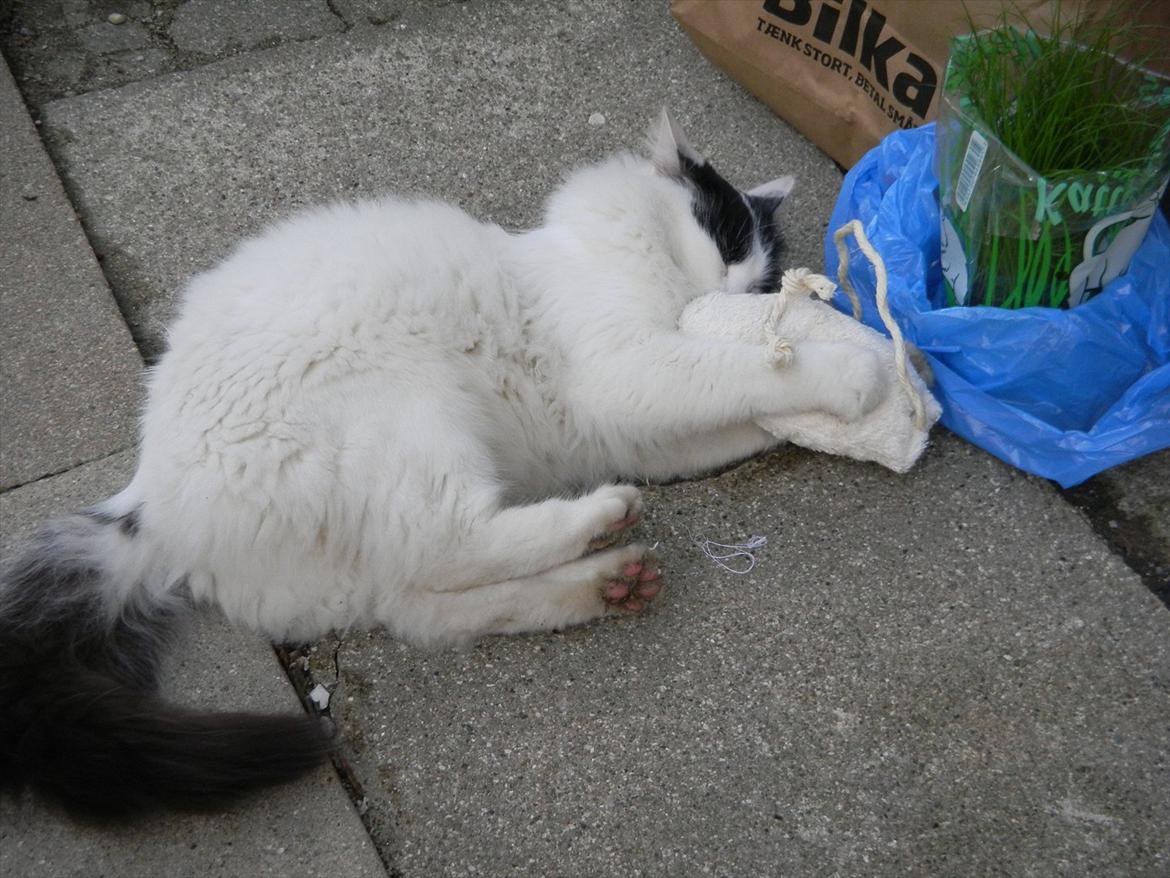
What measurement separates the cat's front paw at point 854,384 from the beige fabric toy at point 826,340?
6cm

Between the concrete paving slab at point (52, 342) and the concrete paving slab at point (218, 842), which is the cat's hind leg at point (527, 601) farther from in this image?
the concrete paving slab at point (52, 342)

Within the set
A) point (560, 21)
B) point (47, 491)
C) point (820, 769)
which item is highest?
point (560, 21)

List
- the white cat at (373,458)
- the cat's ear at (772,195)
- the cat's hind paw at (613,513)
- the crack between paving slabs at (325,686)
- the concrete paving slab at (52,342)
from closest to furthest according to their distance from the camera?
the white cat at (373,458) < the crack between paving slabs at (325,686) < the cat's hind paw at (613,513) < the concrete paving slab at (52,342) < the cat's ear at (772,195)

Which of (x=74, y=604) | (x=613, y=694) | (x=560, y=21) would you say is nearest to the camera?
(x=74, y=604)

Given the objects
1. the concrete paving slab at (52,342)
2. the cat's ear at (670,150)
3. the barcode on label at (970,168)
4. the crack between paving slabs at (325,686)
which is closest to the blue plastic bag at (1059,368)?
the barcode on label at (970,168)

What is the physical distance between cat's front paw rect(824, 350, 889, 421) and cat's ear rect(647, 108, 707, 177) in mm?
714

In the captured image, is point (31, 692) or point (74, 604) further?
point (74, 604)

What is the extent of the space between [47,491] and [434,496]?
1.02 m

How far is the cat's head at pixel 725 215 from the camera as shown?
8.29 ft

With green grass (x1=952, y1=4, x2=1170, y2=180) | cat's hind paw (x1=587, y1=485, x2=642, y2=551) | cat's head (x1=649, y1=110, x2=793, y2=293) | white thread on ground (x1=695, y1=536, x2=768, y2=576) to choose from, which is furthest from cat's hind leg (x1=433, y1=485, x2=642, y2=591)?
green grass (x1=952, y1=4, x2=1170, y2=180)

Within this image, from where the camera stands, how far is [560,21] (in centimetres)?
374

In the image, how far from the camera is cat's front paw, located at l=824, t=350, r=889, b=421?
86.9 inches

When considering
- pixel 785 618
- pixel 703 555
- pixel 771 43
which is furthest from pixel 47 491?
pixel 771 43

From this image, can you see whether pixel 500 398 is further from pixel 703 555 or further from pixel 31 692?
pixel 31 692
